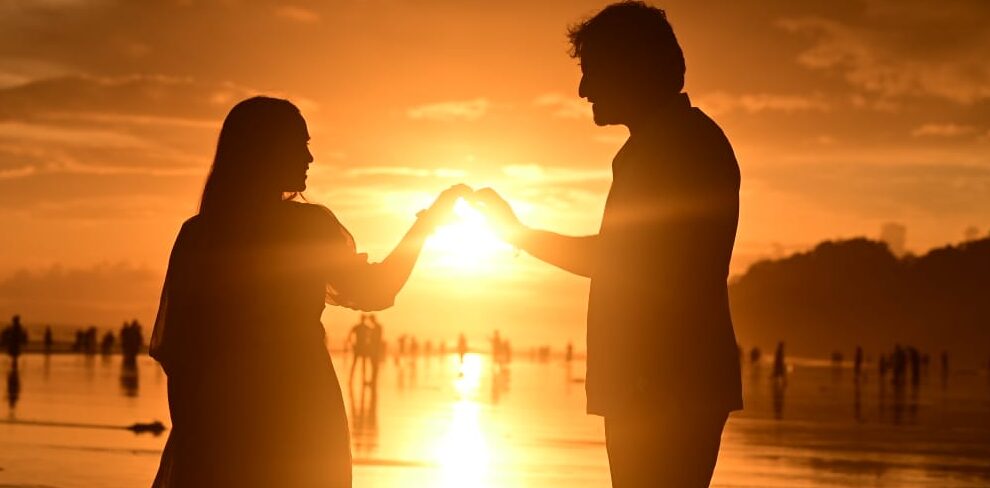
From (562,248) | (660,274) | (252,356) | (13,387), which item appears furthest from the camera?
(13,387)

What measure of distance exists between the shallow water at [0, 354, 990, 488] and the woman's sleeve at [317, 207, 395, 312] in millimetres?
7920

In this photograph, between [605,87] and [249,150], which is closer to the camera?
[605,87]

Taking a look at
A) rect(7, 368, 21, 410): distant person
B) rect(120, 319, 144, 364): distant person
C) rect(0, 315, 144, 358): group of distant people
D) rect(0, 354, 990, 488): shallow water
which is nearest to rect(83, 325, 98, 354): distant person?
rect(0, 315, 144, 358): group of distant people

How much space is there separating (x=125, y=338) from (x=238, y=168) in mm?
61117

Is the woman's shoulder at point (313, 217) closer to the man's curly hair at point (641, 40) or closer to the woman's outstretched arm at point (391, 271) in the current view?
the woman's outstretched arm at point (391, 271)

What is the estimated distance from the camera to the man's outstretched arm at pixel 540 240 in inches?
195

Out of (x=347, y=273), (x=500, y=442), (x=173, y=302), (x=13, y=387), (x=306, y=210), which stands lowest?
(x=500, y=442)

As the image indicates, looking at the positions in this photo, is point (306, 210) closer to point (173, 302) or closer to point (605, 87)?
point (173, 302)

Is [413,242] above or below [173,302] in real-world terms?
above

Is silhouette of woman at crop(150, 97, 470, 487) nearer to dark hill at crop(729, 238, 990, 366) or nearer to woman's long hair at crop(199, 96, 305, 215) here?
woman's long hair at crop(199, 96, 305, 215)

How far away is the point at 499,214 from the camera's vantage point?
557 cm

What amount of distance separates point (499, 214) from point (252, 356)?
1.14 metres

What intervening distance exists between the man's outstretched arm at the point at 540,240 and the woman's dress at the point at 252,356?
28.9 inches

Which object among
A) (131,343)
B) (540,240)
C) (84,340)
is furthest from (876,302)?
(540,240)
